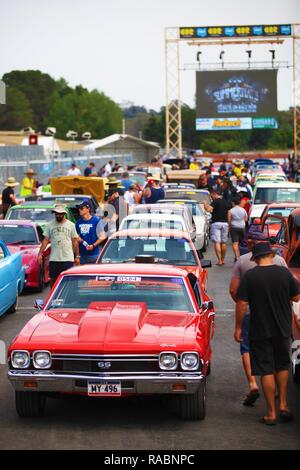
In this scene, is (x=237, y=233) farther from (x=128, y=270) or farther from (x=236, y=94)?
(x=236, y=94)

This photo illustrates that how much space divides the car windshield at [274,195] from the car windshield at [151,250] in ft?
44.0

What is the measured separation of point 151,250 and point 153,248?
40 millimetres

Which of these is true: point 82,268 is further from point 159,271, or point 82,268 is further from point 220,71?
point 220,71

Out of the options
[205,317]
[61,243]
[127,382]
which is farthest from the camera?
[61,243]

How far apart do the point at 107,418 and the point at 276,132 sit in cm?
14641

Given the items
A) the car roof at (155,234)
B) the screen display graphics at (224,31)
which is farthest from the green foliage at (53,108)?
the car roof at (155,234)

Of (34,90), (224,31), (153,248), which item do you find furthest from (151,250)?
(34,90)

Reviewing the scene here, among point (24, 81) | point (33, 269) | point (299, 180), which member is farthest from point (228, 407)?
point (24, 81)

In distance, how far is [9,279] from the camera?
14.8m

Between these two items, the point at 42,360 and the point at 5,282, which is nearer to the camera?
the point at 42,360

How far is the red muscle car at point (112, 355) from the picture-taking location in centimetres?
859

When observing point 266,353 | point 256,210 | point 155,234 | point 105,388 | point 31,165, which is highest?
point 31,165

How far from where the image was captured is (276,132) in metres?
153

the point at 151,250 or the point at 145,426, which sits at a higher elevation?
the point at 151,250
